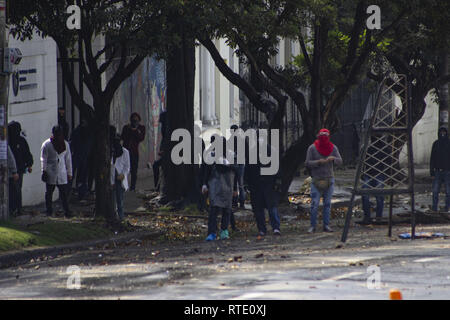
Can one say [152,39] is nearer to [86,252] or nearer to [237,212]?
[86,252]

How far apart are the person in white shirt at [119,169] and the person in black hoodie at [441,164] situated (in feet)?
22.3

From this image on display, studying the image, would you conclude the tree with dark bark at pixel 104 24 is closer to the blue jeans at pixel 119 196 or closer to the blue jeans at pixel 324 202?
the blue jeans at pixel 119 196

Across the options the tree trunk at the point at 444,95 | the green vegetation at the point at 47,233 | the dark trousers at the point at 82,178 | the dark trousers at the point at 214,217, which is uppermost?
the tree trunk at the point at 444,95

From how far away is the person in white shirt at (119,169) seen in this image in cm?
1809

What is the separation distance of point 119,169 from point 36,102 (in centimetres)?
443

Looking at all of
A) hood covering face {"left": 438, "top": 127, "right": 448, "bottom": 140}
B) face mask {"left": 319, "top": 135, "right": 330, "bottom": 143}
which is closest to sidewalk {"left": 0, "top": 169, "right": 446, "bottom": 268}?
hood covering face {"left": 438, "top": 127, "right": 448, "bottom": 140}

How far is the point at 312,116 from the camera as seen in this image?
23016mm

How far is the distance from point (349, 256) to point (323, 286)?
3013 millimetres

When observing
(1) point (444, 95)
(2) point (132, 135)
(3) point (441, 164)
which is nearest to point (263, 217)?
(3) point (441, 164)

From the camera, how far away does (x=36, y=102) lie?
2192 cm

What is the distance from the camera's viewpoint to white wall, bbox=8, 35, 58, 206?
69.6 feet

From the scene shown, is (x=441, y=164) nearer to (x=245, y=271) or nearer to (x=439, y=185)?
(x=439, y=185)

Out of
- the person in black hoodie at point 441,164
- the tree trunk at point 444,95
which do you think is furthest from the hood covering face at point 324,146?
the tree trunk at point 444,95

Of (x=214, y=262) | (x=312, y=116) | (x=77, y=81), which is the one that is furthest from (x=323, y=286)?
(x=77, y=81)
